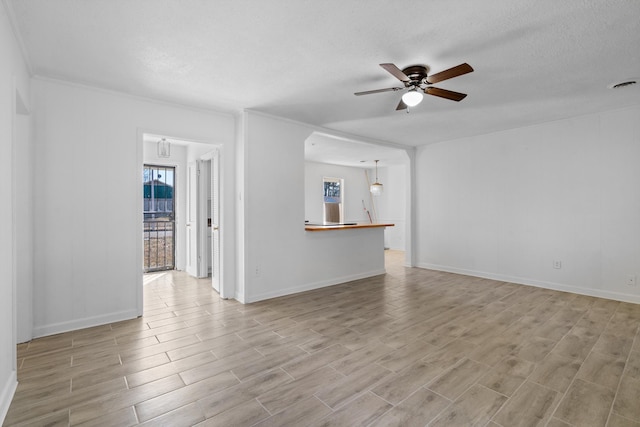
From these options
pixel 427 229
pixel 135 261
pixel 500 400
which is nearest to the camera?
pixel 500 400

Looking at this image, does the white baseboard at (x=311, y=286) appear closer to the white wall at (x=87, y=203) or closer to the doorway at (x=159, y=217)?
the white wall at (x=87, y=203)

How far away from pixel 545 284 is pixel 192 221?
5961mm

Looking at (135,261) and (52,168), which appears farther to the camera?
(135,261)

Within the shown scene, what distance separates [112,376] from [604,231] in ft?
19.1

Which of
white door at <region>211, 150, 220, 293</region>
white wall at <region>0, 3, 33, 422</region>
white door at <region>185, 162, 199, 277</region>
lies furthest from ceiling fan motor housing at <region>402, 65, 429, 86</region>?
white door at <region>185, 162, 199, 277</region>

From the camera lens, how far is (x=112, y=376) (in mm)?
2256

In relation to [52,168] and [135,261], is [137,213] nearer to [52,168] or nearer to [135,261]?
[135,261]

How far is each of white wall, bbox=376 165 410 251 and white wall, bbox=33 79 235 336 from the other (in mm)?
7116

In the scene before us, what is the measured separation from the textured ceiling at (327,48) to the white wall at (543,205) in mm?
763

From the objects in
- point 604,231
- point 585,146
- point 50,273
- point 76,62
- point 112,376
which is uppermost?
point 76,62

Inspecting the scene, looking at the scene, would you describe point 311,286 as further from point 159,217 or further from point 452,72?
point 159,217

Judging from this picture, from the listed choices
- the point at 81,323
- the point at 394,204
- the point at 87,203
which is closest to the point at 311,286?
the point at 81,323

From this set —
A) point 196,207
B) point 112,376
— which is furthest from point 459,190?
point 112,376

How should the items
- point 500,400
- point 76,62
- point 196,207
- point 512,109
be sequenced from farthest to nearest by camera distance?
point 196,207
point 512,109
point 76,62
point 500,400
